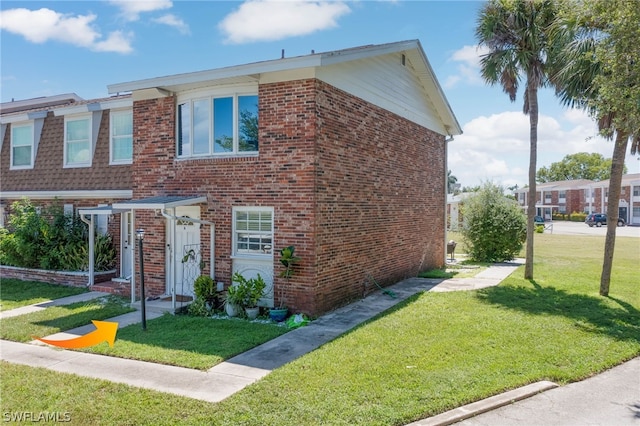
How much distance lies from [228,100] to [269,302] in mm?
4758

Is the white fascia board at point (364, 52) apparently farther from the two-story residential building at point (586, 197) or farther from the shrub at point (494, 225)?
the two-story residential building at point (586, 197)

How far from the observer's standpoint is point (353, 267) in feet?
36.5

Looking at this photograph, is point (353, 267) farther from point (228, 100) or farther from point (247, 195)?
point (228, 100)

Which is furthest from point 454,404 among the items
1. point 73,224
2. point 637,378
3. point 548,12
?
point 73,224

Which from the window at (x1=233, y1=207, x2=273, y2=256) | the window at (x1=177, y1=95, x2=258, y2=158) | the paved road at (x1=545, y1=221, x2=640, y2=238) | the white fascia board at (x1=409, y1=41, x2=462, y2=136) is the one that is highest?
the white fascia board at (x1=409, y1=41, x2=462, y2=136)

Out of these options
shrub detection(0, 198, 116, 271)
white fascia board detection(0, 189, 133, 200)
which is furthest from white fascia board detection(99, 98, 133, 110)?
shrub detection(0, 198, 116, 271)

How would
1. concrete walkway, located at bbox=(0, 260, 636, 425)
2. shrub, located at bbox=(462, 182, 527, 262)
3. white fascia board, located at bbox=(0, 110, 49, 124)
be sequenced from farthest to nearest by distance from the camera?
1. shrub, located at bbox=(462, 182, 527, 262)
2. white fascia board, located at bbox=(0, 110, 49, 124)
3. concrete walkway, located at bbox=(0, 260, 636, 425)

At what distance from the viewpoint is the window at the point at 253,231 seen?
10.1m

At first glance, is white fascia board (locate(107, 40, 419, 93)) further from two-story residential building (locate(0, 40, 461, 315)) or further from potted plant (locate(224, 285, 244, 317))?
potted plant (locate(224, 285, 244, 317))

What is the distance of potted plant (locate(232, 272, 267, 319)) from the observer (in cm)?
955

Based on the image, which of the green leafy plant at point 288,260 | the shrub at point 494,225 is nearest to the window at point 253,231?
the green leafy plant at point 288,260

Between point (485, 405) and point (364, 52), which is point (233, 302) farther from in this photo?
point (364, 52)

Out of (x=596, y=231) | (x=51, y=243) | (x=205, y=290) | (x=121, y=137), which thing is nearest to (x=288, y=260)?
(x=205, y=290)

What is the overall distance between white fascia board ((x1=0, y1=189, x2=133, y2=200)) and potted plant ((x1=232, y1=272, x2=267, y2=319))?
5.60m
